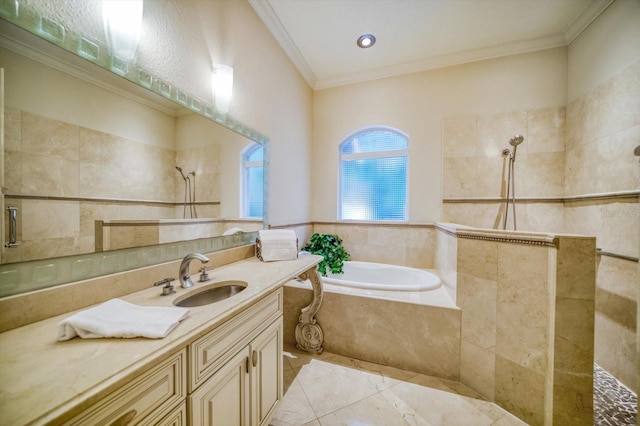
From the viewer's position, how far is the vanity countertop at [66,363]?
39 centimetres

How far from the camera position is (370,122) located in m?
2.77

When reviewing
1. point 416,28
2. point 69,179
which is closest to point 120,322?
point 69,179

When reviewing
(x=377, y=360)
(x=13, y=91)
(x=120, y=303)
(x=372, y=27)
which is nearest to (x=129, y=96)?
(x=13, y=91)

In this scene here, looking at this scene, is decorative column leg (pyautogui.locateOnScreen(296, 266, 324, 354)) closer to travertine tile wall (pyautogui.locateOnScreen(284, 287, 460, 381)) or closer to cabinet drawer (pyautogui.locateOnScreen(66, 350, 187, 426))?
travertine tile wall (pyautogui.locateOnScreen(284, 287, 460, 381))

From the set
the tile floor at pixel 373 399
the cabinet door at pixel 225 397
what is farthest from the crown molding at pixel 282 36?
the tile floor at pixel 373 399

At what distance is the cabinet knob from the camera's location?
0.51m

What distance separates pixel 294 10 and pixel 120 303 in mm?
2422

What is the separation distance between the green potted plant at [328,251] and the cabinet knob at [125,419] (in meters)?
1.85

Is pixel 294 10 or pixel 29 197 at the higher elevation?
pixel 294 10

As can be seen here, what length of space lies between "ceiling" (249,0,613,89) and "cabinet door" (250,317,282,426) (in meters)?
2.43

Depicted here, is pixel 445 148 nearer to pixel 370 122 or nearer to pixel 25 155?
pixel 370 122

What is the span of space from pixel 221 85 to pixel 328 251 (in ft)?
6.14

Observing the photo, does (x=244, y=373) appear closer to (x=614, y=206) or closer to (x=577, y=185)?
(x=614, y=206)

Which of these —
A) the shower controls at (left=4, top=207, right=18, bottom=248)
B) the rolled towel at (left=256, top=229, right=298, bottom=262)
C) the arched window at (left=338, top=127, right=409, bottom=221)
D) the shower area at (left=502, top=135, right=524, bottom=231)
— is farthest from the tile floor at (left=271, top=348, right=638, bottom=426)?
the arched window at (left=338, top=127, right=409, bottom=221)
